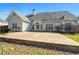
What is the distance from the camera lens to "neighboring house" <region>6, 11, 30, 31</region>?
587 centimetres

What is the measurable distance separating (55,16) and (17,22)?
1.15m

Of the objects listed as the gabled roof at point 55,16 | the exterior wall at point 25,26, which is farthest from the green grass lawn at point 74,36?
the exterior wall at point 25,26

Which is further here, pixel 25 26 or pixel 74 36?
pixel 25 26

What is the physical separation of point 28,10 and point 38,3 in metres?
0.35

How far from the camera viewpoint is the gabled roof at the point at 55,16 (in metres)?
5.63

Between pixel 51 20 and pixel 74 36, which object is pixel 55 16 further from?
pixel 74 36

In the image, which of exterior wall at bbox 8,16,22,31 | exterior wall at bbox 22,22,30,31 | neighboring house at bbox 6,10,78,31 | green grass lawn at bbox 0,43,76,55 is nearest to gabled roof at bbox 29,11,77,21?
neighboring house at bbox 6,10,78,31

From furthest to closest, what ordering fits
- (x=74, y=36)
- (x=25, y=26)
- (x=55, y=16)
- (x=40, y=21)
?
(x=40, y=21) < (x=25, y=26) < (x=55, y=16) < (x=74, y=36)

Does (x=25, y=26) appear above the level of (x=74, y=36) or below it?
above

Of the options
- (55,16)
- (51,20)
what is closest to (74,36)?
(55,16)

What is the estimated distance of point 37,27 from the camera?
5918 mm

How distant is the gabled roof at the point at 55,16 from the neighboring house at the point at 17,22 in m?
0.23

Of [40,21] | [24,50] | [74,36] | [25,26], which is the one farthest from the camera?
[40,21]

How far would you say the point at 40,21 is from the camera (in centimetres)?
621
